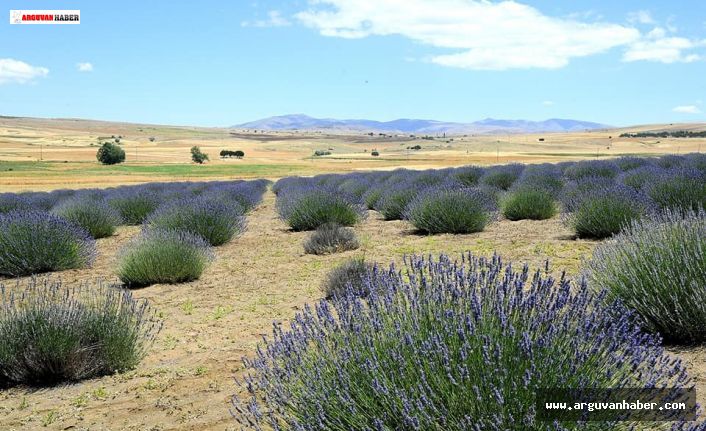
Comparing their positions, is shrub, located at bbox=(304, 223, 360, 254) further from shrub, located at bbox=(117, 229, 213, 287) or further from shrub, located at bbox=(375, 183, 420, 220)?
shrub, located at bbox=(375, 183, 420, 220)

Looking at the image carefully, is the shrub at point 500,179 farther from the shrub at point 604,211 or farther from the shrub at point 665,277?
the shrub at point 665,277

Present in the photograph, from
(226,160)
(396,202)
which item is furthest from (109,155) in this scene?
(396,202)

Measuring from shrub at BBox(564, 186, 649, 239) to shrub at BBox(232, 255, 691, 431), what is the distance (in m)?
7.89

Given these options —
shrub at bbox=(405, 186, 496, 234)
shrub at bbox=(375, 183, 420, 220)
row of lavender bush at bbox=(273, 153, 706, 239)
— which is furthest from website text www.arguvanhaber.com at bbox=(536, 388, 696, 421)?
shrub at bbox=(375, 183, 420, 220)

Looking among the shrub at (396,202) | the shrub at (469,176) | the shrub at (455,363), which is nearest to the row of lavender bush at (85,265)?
the shrub at (455,363)

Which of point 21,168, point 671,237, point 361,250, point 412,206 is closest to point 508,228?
point 412,206

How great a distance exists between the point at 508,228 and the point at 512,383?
34.9 feet

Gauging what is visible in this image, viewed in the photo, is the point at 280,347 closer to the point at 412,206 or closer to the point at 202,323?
the point at 202,323

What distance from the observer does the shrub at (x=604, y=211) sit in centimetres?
1051

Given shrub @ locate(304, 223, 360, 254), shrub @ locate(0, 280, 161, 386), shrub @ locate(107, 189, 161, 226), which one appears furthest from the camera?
shrub @ locate(107, 189, 161, 226)

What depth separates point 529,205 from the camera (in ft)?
47.9

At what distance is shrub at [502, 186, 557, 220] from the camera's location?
572 inches

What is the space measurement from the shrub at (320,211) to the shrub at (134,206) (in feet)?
17.8

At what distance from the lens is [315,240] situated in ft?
38.3
